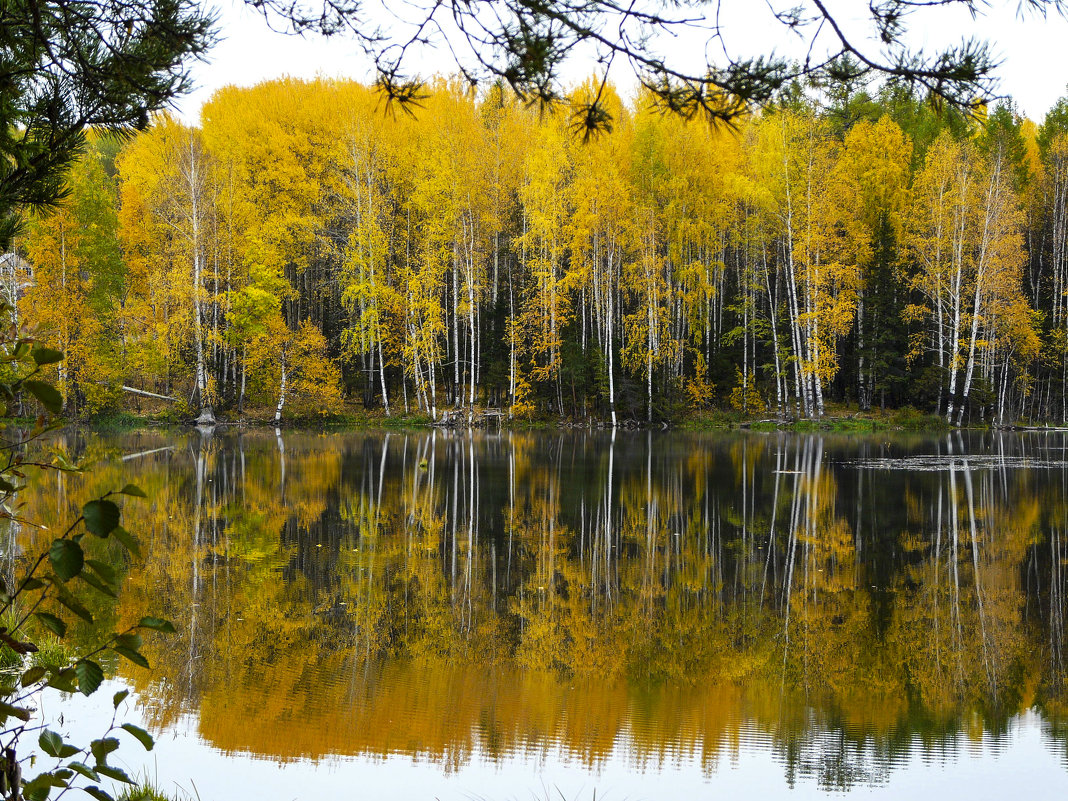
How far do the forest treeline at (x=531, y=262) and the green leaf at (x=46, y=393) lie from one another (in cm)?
2803

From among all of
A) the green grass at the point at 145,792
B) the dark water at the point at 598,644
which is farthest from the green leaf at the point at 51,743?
the dark water at the point at 598,644

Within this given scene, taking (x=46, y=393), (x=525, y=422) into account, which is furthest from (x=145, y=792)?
(x=525, y=422)

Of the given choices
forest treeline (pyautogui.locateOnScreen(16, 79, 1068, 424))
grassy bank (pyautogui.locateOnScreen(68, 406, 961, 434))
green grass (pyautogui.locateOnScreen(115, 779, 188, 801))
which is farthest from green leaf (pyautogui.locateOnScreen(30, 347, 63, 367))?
grassy bank (pyautogui.locateOnScreen(68, 406, 961, 434))

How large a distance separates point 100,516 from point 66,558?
4.8 inches

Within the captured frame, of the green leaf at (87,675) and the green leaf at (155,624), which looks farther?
the green leaf at (87,675)

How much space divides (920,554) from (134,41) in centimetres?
853

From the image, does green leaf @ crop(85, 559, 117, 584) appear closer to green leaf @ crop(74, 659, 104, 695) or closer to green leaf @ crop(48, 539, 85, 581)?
green leaf @ crop(48, 539, 85, 581)

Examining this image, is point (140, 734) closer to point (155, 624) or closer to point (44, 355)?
point (155, 624)

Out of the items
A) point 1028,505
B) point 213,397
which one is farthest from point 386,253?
point 1028,505

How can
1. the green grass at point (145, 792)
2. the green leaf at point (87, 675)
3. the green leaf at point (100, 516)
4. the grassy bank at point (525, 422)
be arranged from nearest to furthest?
1. the green leaf at point (100, 516)
2. the green leaf at point (87, 675)
3. the green grass at point (145, 792)
4. the grassy bank at point (525, 422)

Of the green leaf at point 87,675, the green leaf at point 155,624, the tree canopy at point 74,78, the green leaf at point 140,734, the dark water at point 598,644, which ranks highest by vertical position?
the tree canopy at point 74,78

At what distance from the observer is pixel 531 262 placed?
30.5 m

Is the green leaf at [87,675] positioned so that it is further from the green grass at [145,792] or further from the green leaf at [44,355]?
the green grass at [145,792]

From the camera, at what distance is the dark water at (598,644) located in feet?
14.2
